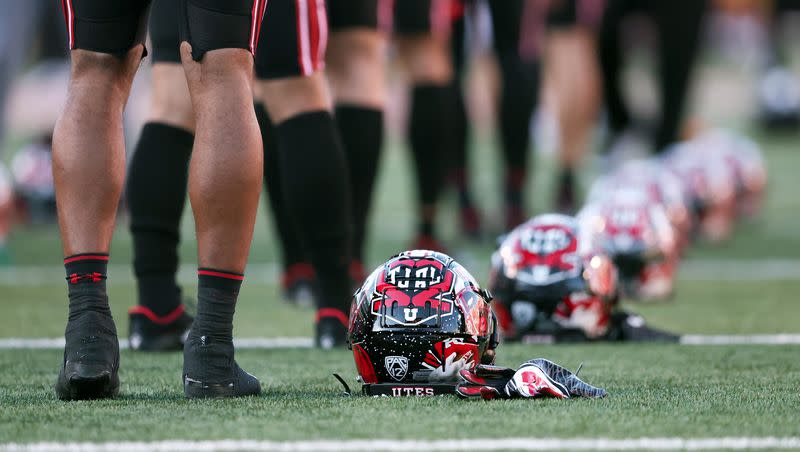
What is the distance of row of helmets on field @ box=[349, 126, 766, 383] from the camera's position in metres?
3.18

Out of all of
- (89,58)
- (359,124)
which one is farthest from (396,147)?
(89,58)

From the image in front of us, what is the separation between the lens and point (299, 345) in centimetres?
427

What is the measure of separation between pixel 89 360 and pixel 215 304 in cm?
29

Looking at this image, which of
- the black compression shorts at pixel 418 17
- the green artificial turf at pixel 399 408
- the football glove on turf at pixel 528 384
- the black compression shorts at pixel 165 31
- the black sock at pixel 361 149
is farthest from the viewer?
the black compression shorts at pixel 418 17

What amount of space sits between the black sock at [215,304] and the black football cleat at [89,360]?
20 cm

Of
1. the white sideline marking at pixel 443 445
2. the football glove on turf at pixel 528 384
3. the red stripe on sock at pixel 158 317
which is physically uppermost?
the white sideline marking at pixel 443 445

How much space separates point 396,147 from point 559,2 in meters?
9.15

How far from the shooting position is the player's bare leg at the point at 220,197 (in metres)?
3.04

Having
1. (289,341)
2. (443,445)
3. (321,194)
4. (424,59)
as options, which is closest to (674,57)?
(424,59)

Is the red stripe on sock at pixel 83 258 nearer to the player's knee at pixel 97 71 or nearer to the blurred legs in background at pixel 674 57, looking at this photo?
the player's knee at pixel 97 71

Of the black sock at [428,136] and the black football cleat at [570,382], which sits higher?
the black sock at [428,136]

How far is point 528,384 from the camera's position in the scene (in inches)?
118

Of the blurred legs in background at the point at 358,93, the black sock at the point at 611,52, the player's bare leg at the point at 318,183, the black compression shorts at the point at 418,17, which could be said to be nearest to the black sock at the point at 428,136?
the black compression shorts at the point at 418,17

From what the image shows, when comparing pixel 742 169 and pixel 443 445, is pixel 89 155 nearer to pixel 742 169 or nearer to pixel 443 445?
pixel 443 445
